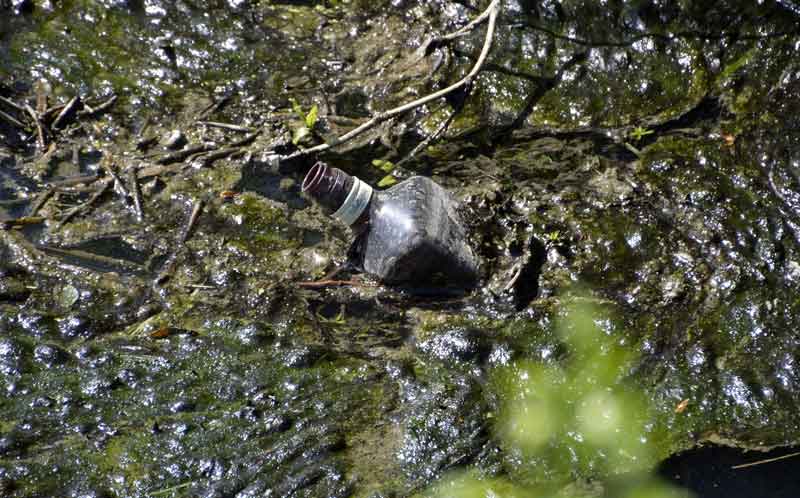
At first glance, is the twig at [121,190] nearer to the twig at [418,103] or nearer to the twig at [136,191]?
the twig at [136,191]

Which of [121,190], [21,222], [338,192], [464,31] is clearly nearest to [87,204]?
[121,190]

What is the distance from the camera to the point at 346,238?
3.07 m

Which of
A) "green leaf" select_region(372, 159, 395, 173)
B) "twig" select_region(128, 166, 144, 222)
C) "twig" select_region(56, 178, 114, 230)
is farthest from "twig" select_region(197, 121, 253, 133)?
"green leaf" select_region(372, 159, 395, 173)

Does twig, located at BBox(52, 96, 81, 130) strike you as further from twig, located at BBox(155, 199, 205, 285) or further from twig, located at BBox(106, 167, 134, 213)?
twig, located at BBox(155, 199, 205, 285)

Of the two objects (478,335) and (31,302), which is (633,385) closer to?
(478,335)

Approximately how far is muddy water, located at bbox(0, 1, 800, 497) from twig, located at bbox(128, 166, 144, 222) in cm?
2

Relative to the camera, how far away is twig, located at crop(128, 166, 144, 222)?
3.18m

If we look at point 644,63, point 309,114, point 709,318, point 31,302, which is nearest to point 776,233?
point 709,318

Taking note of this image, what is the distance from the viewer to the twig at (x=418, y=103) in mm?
3219

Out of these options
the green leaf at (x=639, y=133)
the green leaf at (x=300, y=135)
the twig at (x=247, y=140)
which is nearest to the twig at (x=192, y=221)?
the twig at (x=247, y=140)

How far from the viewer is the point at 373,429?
2457 mm

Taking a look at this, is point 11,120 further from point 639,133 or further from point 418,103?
point 639,133

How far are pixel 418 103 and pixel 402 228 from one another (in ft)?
2.62

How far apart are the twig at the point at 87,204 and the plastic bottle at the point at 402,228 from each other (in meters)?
1.10
